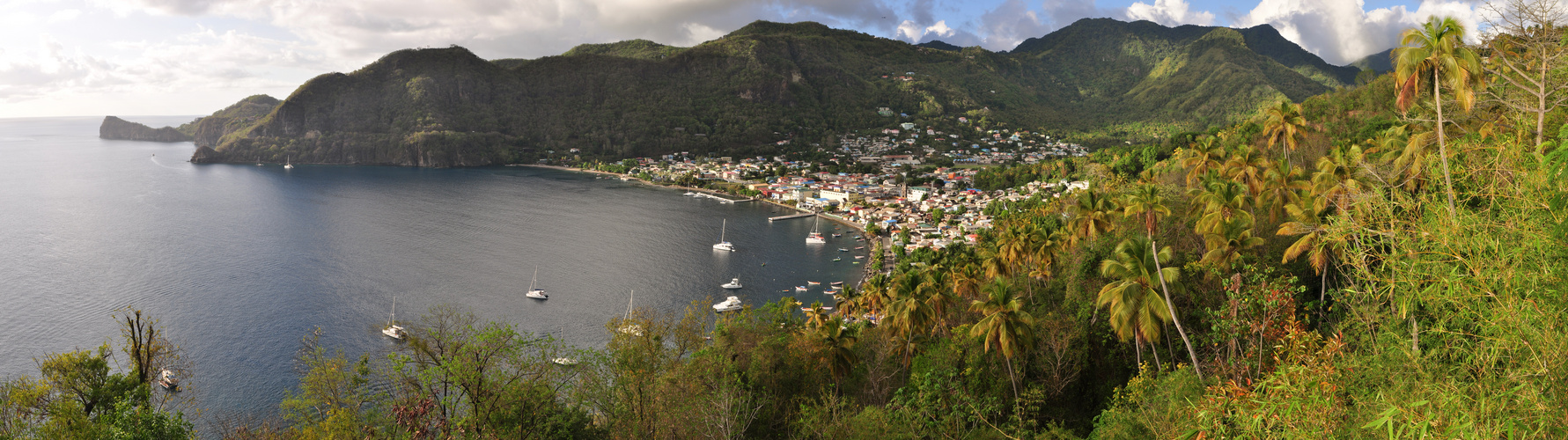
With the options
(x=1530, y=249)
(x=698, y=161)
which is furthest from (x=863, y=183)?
(x=1530, y=249)

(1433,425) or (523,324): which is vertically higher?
(1433,425)

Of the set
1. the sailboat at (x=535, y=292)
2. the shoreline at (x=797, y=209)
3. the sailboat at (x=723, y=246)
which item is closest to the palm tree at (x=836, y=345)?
the shoreline at (x=797, y=209)

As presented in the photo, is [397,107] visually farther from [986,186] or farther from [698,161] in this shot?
[986,186]

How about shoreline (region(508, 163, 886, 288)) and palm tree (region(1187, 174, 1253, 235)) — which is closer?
palm tree (region(1187, 174, 1253, 235))

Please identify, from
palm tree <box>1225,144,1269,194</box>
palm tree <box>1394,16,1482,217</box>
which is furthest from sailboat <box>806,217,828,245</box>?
palm tree <box>1394,16,1482,217</box>

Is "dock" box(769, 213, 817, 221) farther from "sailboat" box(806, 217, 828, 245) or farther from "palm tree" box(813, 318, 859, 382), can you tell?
"palm tree" box(813, 318, 859, 382)

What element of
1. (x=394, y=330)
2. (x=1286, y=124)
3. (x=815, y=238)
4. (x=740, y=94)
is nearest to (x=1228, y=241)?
(x=1286, y=124)
